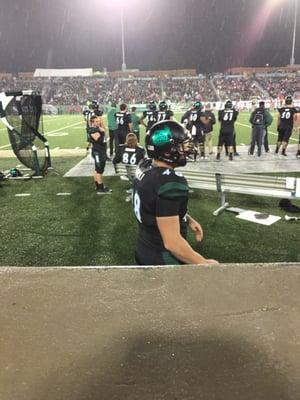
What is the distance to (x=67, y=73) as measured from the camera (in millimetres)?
61688

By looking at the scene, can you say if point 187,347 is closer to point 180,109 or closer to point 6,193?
point 6,193

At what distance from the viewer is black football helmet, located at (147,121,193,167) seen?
7.88 ft

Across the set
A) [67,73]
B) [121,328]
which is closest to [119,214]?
[121,328]

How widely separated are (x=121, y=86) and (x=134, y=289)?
59.7 metres

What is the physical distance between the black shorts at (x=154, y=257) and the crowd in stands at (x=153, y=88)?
50484mm

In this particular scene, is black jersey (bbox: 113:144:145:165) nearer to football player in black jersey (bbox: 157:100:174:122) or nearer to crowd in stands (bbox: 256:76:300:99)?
football player in black jersey (bbox: 157:100:174:122)

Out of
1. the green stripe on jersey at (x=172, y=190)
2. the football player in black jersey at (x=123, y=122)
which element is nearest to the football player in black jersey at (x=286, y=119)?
the football player in black jersey at (x=123, y=122)

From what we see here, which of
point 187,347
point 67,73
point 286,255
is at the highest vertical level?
point 67,73

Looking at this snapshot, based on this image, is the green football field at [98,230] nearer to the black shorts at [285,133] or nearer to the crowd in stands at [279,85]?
the black shorts at [285,133]

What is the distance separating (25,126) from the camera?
10.5m

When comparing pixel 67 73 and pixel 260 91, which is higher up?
pixel 67 73

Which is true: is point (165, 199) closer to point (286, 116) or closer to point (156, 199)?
point (156, 199)

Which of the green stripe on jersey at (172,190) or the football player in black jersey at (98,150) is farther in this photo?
the football player in black jersey at (98,150)

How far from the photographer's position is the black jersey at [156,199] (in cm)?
230
